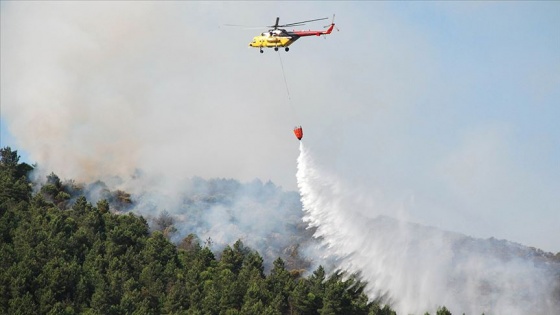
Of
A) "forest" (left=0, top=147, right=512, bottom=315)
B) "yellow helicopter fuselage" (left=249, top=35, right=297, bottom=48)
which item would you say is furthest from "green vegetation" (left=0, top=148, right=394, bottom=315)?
"yellow helicopter fuselage" (left=249, top=35, right=297, bottom=48)

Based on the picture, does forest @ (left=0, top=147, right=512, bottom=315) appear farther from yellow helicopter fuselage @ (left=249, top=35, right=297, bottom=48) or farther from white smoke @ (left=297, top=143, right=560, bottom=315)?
yellow helicopter fuselage @ (left=249, top=35, right=297, bottom=48)

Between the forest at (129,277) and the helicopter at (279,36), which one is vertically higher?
the helicopter at (279,36)

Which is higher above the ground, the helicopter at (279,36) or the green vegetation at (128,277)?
the helicopter at (279,36)

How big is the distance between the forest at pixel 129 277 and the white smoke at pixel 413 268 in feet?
9.79

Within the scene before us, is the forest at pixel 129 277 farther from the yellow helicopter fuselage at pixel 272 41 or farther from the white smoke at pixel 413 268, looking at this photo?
the yellow helicopter fuselage at pixel 272 41

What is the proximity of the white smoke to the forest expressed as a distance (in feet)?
9.79

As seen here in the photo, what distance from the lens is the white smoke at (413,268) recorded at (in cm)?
9469

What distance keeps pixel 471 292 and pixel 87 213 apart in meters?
53.1

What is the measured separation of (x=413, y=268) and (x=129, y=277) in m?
32.7

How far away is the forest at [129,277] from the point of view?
283ft

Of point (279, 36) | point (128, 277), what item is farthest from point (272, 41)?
point (128, 277)

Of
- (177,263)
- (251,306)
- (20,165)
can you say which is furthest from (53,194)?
(251,306)

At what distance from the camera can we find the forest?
283 feet

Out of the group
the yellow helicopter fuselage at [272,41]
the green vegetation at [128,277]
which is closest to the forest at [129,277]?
the green vegetation at [128,277]
